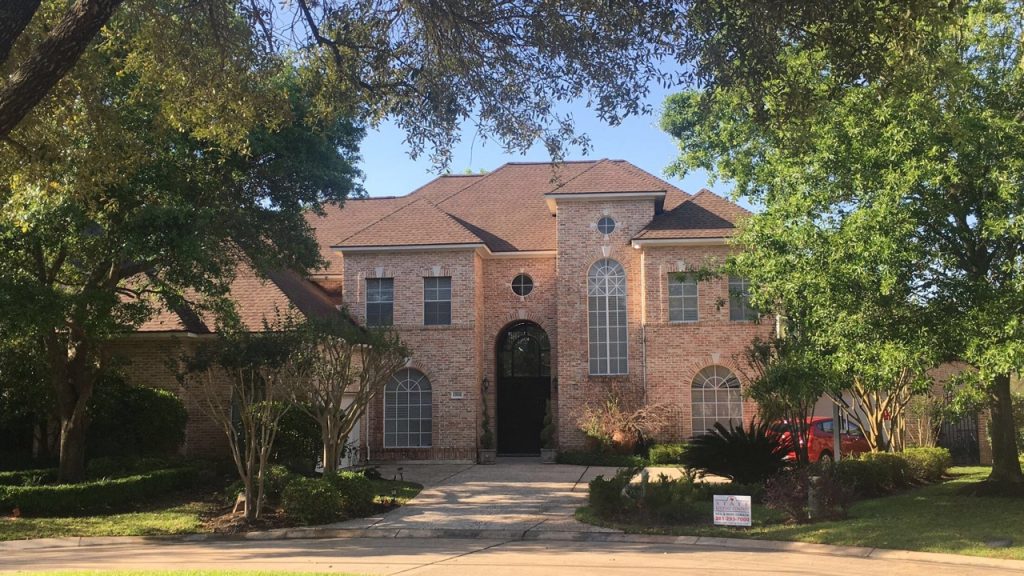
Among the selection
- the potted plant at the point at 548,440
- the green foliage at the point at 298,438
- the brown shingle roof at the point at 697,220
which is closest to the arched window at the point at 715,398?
the brown shingle roof at the point at 697,220

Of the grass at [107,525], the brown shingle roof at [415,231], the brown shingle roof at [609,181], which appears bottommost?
the grass at [107,525]

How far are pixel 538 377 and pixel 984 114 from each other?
1639 cm

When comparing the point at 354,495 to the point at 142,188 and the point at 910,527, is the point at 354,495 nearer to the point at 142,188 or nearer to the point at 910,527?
the point at 142,188

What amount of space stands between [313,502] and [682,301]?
1392 cm

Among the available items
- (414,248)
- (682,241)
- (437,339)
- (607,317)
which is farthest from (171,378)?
(682,241)

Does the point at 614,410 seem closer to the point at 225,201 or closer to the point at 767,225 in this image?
the point at 767,225

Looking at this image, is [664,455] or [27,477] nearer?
[27,477]

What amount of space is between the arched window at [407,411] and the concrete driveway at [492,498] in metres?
1.41

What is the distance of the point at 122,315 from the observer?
1833 centimetres

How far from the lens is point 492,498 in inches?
720

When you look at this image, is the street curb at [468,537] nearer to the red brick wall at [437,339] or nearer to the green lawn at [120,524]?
the green lawn at [120,524]

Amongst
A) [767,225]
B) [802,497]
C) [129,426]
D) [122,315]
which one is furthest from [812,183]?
[129,426]

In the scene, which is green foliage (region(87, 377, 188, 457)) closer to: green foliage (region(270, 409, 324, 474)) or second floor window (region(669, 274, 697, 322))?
green foliage (region(270, 409, 324, 474))

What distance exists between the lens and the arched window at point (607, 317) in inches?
1053
